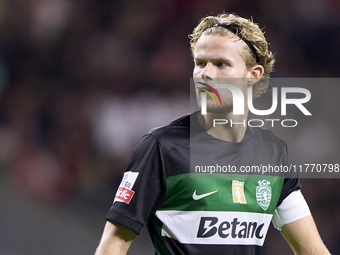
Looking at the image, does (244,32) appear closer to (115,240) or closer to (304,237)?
(304,237)

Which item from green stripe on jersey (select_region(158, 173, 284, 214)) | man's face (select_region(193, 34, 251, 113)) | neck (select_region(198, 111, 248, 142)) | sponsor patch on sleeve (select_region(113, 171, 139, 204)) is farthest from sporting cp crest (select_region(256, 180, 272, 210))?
sponsor patch on sleeve (select_region(113, 171, 139, 204))

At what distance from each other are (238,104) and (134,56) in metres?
3.50

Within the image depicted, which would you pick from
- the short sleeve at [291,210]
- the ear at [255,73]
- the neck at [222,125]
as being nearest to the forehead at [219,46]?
the ear at [255,73]

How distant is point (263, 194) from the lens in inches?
98.3

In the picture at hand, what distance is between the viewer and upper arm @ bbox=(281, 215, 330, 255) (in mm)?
2557

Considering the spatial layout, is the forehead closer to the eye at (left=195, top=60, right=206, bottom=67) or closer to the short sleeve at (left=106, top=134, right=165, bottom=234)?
the eye at (left=195, top=60, right=206, bottom=67)

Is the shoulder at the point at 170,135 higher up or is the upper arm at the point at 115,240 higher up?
the shoulder at the point at 170,135

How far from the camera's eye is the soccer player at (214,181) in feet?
7.47

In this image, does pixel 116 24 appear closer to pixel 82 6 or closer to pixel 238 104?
pixel 82 6

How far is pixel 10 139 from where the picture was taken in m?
5.58

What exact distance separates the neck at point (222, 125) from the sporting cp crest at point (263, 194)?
0.26m

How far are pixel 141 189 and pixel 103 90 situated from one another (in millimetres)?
3645

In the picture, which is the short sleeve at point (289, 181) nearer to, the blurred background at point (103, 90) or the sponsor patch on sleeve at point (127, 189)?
the sponsor patch on sleeve at point (127, 189)

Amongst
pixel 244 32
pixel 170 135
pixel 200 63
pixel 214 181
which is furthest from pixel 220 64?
pixel 214 181
